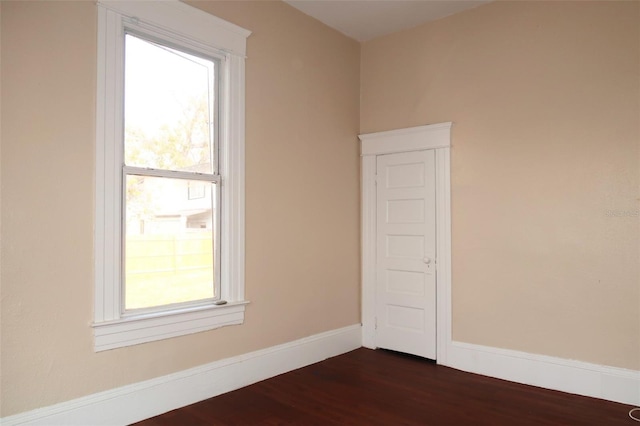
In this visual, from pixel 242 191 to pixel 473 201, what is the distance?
2.07 m

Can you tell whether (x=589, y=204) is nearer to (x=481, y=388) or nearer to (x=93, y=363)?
(x=481, y=388)

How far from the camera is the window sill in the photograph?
2744mm

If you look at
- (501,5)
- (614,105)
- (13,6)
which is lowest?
(614,105)

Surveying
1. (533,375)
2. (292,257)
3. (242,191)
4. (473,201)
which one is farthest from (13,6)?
(533,375)

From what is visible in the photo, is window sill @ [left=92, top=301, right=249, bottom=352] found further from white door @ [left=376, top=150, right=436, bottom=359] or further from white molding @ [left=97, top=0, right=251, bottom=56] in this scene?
white molding @ [left=97, top=0, right=251, bottom=56]

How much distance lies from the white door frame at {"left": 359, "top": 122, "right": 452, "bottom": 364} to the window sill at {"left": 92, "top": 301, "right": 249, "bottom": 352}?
1.61 meters

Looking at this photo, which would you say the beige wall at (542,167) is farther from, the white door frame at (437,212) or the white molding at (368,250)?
the white molding at (368,250)

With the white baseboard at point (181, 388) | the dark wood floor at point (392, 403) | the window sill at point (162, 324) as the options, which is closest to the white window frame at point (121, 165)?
the window sill at point (162, 324)

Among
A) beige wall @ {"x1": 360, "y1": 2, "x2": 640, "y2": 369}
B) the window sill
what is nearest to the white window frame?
the window sill

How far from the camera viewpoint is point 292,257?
3.98 metres

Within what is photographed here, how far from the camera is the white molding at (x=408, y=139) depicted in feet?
13.6

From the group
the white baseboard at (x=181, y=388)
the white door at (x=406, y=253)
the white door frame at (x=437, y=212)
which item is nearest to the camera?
the white baseboard at (x=181, y=388)

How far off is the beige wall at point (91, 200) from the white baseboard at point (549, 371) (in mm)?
1234

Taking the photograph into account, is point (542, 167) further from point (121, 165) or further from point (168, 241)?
point (121, 165)
